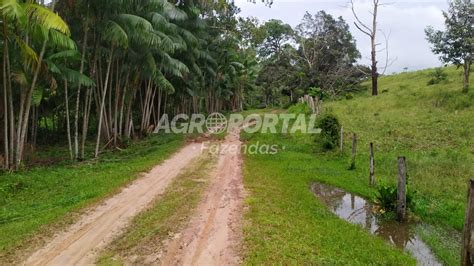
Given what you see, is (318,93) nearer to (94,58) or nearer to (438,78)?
(438,78)

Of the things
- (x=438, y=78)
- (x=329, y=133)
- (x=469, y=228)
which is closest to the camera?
(x=469, y=228)

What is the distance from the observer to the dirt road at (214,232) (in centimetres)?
645

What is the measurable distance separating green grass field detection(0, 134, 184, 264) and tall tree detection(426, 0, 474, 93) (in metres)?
20.3

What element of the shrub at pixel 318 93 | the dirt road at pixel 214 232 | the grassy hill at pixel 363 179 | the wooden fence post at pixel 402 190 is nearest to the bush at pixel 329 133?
the grassy hill at pixel 363 179

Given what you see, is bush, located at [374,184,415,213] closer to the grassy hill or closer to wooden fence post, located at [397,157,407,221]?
wooden fence post, located at [397,157,407,221]

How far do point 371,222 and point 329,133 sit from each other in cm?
872

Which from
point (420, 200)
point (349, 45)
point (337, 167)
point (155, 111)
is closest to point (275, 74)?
point (349, 45)

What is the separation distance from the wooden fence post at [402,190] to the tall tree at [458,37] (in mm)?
20096

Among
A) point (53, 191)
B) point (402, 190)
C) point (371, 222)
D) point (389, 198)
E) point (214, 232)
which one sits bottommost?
point (371, 222)

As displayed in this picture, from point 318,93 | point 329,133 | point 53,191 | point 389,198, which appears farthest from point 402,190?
point 318,93

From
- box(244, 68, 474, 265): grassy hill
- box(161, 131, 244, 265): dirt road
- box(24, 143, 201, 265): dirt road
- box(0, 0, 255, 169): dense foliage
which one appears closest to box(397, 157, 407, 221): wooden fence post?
box(244, 68, 474, 265): grassy hill

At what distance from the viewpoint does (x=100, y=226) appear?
8008mm

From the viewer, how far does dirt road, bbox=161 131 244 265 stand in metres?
6.45

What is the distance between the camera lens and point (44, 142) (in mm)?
25172
